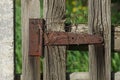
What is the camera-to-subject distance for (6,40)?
3.19 m

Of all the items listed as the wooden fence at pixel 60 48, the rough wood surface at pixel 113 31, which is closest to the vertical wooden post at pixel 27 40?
the wooden fence at pixel 60 48

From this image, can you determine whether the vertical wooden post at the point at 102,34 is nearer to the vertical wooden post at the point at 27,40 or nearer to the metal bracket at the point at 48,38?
the metal bracket at the point at 48,38

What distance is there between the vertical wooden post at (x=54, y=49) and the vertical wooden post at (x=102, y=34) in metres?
0.19

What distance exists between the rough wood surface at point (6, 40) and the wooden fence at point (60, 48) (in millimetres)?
91

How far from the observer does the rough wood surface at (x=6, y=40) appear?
10.4 ft

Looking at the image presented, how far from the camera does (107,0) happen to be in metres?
3.27

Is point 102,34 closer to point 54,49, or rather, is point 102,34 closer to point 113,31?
point 113,31

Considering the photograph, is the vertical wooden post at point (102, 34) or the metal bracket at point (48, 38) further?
the vertical wooden post at point (102, 34)

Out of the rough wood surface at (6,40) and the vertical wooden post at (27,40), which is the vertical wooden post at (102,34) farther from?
the rough wood surface at (6,40)

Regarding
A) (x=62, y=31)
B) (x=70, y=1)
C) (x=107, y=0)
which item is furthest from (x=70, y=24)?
(x=70, y=1)

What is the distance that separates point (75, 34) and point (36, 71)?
36 cm

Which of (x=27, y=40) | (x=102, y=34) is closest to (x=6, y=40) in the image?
(x=27, y=40)

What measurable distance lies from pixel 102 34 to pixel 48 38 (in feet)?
1.20

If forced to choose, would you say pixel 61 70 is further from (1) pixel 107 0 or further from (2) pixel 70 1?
(2) pixel 70 1
